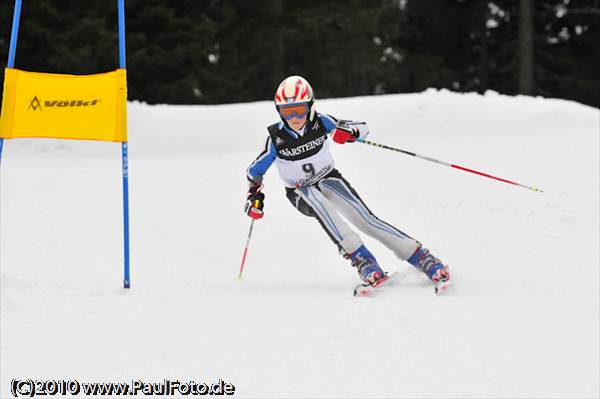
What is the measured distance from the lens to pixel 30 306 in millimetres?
5406

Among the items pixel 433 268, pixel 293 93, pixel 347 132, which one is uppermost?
pixel 293 93

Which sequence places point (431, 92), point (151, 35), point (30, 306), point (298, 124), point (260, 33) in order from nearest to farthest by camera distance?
point (30, 306)
point (298, 124)
point (431, 92)
point (151, 35)
point (260, 33)

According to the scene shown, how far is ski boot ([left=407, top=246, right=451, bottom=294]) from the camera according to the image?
5.78 m

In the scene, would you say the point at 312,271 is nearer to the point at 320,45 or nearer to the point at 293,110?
the point at 293,110

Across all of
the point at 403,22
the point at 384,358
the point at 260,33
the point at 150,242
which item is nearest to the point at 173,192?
the point at 150,242

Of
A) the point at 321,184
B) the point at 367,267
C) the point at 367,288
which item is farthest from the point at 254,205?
the point at 367,288

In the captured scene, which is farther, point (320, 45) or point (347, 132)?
point (320, 45)

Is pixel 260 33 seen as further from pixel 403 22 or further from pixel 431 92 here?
pixel 431 92

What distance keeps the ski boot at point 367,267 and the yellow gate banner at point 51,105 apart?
91.6 inches

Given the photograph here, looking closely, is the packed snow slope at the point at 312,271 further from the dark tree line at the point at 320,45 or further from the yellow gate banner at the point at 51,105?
the dark tree line at the point at 320,45

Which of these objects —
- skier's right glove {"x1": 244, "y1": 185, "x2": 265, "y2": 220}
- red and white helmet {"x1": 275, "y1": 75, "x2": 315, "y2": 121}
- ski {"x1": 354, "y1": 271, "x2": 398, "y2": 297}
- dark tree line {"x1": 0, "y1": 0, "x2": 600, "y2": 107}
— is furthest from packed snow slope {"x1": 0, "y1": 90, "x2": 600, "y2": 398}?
dark tree line {"x1": 0, "y1": 0, "x2": 600, "y2": 107}

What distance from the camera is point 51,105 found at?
5625 mm

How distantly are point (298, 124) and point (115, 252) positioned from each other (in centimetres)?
250

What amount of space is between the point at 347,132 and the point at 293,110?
59 cm
